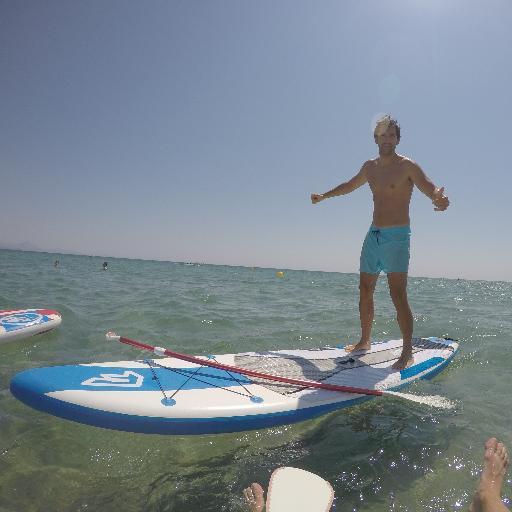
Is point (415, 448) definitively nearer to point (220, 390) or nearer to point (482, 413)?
point (482, 413)

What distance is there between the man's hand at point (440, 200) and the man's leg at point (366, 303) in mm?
1128

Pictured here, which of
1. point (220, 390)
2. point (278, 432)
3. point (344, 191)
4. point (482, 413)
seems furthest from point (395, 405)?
point (344, 191)

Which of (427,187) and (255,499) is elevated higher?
(427,187)

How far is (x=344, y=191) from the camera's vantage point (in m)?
4.71

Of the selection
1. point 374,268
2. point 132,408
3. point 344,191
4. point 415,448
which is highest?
point 344,191

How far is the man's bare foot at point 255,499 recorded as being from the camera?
198cm

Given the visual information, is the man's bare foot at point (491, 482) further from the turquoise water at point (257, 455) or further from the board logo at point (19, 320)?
the board logo at point (19, 320)

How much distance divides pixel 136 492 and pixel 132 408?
0.52m

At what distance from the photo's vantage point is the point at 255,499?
2.06m

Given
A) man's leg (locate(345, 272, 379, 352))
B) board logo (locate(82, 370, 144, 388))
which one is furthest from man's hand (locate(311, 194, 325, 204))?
board logo (locate(82, 370, 144, 388))

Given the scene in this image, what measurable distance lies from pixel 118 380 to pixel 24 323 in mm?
3682

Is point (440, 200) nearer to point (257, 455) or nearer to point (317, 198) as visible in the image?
point (317, 198)

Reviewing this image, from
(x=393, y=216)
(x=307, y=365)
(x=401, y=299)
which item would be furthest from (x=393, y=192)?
(x=307, y=365)

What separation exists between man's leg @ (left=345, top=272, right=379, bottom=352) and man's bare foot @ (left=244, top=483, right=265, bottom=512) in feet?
8.95
